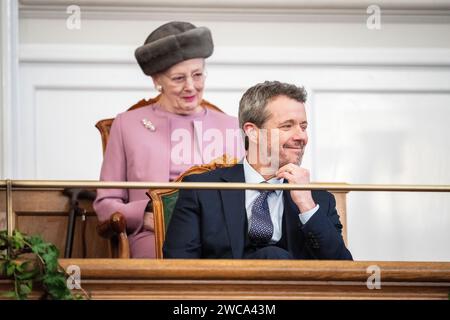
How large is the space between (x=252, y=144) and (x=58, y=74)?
118 cm

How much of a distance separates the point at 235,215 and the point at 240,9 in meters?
1.37

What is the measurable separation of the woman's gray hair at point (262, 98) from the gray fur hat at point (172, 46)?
51cm

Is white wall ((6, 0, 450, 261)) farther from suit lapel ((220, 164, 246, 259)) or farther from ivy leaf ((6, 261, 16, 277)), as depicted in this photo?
ivy leaf ((6, 261, 16, 277))

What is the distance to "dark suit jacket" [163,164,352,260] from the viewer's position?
13.2ft

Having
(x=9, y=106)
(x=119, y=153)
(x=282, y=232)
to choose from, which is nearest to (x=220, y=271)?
(x=282, y=232)

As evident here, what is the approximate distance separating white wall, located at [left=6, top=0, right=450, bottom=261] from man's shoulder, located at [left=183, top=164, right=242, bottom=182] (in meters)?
0.83

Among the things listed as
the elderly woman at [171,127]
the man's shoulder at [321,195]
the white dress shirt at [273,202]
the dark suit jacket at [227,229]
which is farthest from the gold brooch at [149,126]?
the man's shoulder at [321,195]

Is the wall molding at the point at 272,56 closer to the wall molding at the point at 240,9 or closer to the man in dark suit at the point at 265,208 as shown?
the wall molding at the point at 240,9

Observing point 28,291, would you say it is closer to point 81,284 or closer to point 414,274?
point 81,284

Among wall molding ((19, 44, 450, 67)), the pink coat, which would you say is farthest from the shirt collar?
wall molding ((19, 44, 450, 67))

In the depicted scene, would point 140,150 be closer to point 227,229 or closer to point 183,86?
point 183,86

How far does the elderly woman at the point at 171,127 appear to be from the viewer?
4.80m

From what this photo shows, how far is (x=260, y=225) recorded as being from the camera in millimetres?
4082

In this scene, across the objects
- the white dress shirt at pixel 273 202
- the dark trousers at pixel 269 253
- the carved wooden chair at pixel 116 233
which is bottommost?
the dark trousers at pixel 269 253
